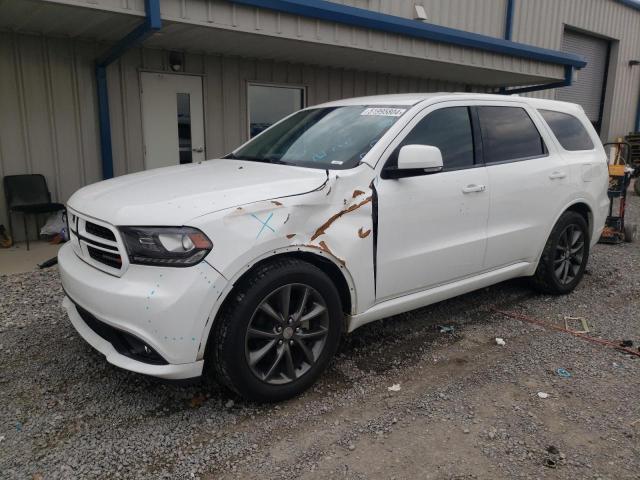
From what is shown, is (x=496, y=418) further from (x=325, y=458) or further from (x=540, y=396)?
(x=325, y=458)

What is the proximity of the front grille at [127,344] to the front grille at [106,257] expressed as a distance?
305mm

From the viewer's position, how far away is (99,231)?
281 cm

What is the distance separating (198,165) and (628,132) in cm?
2023

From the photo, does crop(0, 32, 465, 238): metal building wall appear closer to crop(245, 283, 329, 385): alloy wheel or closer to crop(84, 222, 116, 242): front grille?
crop(84, 222, 116, 242): front grille

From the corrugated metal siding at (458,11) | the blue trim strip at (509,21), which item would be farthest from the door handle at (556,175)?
the blue trim strip at (509,21)

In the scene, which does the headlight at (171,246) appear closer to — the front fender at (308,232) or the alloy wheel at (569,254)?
the front fender at (308,232)

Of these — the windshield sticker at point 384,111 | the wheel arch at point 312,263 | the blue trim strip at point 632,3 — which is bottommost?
the wheel arch at point 312,263

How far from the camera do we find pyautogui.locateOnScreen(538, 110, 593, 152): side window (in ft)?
15.3

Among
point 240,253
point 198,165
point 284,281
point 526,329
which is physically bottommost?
point 526,329

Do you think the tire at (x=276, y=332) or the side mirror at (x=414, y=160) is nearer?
the tire at (x=276, y=332)

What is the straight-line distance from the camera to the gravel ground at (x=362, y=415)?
8.07 ft

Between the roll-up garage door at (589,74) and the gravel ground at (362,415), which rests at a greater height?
the roll-up garage door at (589,74)

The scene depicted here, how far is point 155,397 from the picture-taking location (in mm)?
3041

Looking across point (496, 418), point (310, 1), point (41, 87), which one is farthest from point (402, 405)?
point (41, 87)
